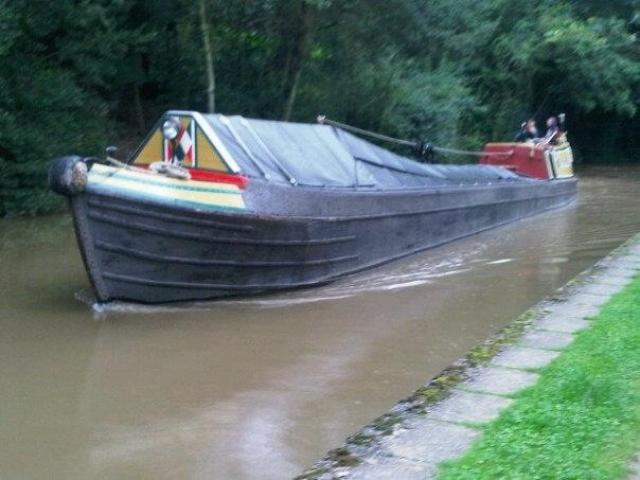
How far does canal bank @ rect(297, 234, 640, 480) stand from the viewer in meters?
4.52

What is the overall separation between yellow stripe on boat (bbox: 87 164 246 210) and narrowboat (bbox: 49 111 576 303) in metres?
0.01

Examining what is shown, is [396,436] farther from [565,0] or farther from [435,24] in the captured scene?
[565,0]

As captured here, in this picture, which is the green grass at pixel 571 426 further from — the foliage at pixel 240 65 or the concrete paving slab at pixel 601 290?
the foliage at pixel 240 65

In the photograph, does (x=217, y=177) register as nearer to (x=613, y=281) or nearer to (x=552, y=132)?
(x=613, y=281)

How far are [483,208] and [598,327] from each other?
8071 mm

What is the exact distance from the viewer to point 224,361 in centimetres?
746

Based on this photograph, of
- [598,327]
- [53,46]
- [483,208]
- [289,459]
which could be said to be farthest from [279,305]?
[53,46]

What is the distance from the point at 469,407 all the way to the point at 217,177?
4.79m

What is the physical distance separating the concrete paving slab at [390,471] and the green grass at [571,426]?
0.35ft

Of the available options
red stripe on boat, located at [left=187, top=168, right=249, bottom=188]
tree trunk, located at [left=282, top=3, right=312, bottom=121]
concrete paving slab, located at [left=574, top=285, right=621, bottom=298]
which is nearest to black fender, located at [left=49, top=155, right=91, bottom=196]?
red stripe on boat, located at [left=187, top=168, right=249, bottom=188]

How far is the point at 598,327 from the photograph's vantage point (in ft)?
23.3

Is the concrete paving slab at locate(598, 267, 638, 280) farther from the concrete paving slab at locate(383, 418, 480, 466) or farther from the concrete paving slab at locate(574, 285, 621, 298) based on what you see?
the concrete paving slab at locate(383, 418, 480, 466)

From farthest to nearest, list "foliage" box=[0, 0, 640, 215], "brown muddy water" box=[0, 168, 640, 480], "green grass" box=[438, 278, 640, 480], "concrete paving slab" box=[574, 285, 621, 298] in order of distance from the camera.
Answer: "foliage" box=[0, 0, 640, 215] < "concrete paving slab" box=[574, 285, 621, 298] < "brown muddy water" box=[0, 168, 640, 480] < "green grass" box=[438, 278, 640, 480]

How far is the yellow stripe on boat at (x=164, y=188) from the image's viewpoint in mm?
8641
